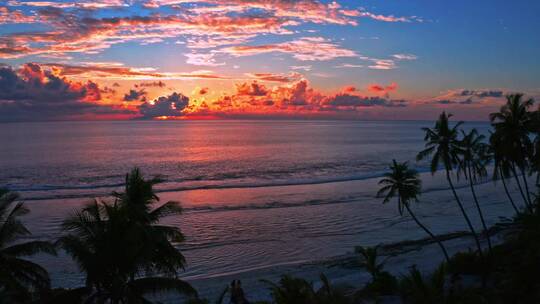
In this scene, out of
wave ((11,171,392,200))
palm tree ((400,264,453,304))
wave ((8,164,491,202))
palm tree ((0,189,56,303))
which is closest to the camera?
palm tree ((400,264,453,304))

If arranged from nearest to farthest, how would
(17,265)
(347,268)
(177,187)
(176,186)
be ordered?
(17,265)
(347,268)
(177,187)
(176,186)

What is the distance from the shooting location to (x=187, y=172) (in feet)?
225

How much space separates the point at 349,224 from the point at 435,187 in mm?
21047

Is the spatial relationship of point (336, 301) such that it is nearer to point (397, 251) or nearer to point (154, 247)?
point (154, 247)

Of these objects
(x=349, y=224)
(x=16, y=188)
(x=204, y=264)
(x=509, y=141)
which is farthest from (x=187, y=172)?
(x=509, y=141)

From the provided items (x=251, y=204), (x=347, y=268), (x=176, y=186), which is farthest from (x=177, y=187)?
(x=347, y=268)

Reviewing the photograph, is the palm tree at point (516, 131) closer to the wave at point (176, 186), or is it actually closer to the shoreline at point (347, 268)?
the shoreline at point (347, 268)

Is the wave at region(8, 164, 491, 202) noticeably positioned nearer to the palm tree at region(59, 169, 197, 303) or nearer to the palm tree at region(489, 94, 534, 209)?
the palm tree at region(489, 94, 534, 209)

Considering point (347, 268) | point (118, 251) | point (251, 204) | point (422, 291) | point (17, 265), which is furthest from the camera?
point (251, 204)

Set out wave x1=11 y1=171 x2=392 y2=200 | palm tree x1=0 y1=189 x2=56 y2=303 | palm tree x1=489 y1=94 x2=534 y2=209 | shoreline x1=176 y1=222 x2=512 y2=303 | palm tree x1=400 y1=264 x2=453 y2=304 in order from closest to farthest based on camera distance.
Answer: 1. palm tree x1=400 y1=264 x2=453 y2=304
2. palm tree x1=0 y1=189 x2=56 y2=303
3. shoreline x1=176 y1=222 x2=512 y2=303
4. palm tree x1=489 y1=94 x2=534 y2=209
5. wave x1=11 y1=171 x2=392 y2=200

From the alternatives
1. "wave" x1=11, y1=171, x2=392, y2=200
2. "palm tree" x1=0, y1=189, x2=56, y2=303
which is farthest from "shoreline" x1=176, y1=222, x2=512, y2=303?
"wave" x1=11, y1=171, x2=392, y2=200

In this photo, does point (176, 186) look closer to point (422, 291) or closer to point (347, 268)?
point (347, 268)

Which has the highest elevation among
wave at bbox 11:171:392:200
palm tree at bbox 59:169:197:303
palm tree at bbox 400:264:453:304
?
palm tree at bbox 59:169:197:303

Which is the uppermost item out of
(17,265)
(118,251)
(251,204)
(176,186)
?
(118,251)
